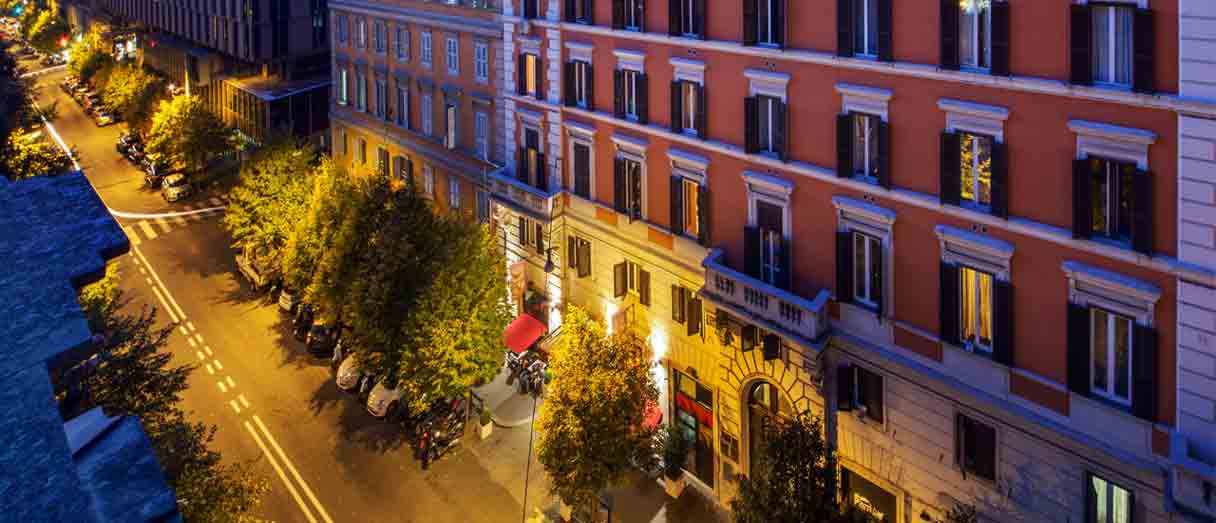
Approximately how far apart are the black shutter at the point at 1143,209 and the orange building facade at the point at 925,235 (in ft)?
0.17

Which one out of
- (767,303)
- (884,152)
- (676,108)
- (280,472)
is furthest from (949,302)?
(280,472)

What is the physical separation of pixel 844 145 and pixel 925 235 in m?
4.17

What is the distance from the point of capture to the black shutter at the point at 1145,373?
73.4 ft

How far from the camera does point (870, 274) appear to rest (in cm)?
2958

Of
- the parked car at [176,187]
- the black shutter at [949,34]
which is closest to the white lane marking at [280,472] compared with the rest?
the black shutter at [949,34]

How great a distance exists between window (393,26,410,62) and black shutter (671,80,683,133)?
27632 millimetres

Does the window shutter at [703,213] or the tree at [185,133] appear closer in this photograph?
the window shutter at [703,213]

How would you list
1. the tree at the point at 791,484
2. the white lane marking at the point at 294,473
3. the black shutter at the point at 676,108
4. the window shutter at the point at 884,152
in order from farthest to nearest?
the white lane marking at the point at 294,473
the black shutter at the point at 676,108
the window shutter at the point at 884,152
the tree at the point at 791,484

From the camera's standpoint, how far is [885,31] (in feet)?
90.4

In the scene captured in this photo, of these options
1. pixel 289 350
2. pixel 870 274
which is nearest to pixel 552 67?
pixel 870 274

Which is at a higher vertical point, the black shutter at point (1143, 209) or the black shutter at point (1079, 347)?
the black shutter at point (1143, 209)

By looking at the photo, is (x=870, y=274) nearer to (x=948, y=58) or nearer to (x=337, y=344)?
(x=948, y=58)

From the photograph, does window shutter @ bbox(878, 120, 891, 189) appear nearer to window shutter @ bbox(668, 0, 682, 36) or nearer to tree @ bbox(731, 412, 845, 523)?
tree @ bbox(731, 412, 845, 523)

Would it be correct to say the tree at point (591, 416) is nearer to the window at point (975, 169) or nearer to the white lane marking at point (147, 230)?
the window at point (975, 169)
